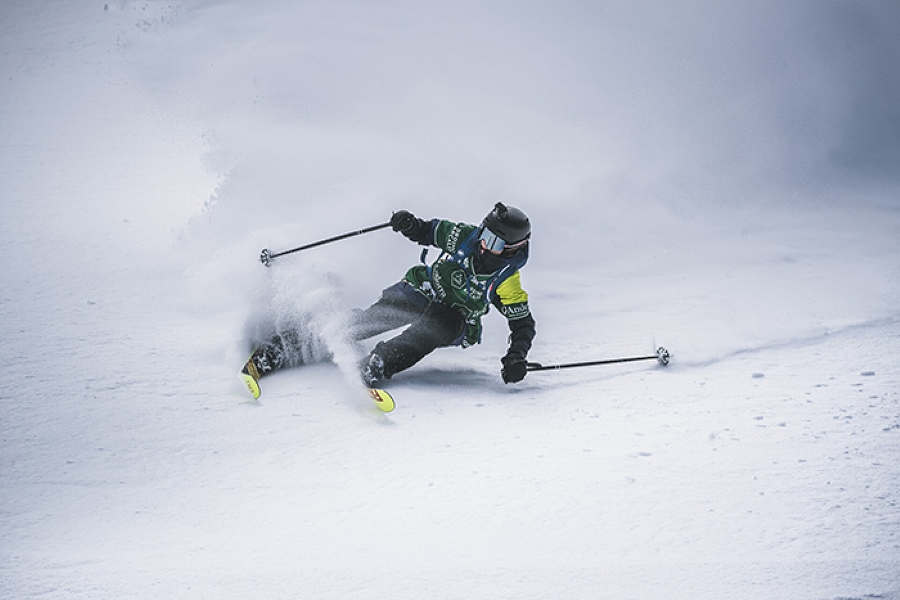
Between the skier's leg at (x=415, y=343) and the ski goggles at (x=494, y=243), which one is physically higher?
the ski goggles at (x=494, y=243)

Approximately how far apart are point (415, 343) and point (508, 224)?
790mm

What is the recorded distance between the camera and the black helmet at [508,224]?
11.4ft

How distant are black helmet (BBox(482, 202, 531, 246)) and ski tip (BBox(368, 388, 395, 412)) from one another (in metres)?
0.97

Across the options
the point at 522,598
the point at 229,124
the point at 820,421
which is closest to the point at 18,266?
the point at 229,124

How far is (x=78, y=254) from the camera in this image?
4.85m

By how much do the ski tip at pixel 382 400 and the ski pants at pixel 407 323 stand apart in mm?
272

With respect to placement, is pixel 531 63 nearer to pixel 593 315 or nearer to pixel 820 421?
pixel 593 315

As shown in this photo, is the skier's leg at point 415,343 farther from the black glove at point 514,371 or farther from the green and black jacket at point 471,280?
the black glove at point 514,371

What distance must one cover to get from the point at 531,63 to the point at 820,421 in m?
7.14

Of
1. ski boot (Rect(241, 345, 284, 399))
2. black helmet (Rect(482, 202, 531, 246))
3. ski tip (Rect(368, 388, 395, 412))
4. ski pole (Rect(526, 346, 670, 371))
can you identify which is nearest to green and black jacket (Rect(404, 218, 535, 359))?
black helmet (Rect(482, 202, 531, 246))

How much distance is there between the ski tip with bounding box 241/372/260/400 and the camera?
3383mm

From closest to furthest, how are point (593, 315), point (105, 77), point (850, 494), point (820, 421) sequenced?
point (850, 494)
point (820, 421)
point (593, 315)
point (105, 77)

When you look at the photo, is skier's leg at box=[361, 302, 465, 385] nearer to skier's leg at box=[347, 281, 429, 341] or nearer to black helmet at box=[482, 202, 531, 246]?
skier's leg at box=[347, 281, 429, 341]

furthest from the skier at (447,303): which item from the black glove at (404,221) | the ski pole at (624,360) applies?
the ski pole at (624,360)
